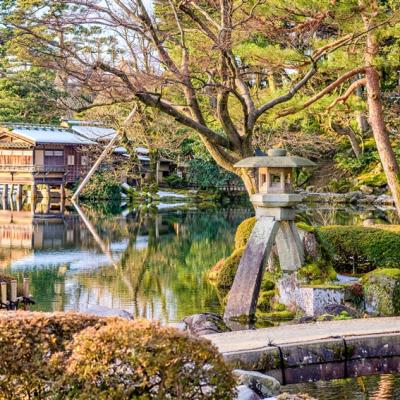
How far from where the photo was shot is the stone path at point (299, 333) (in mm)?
9828

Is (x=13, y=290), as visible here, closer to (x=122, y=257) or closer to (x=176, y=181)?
(x=122, y=257)

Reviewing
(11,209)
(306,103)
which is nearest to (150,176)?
(11,209)

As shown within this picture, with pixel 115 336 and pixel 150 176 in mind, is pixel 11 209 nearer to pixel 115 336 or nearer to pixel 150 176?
pixel 150 176

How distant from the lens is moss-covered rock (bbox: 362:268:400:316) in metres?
13.2

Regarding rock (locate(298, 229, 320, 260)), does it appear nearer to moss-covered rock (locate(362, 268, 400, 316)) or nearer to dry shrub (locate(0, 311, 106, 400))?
moss-covered rock (locate(362, 268, 400, 316))

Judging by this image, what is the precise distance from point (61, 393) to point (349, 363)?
5333mm

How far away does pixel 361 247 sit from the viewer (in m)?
17.0

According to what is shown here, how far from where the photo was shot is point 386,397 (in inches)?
348

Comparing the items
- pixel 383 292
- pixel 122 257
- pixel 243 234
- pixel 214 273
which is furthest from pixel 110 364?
pixel 122 257

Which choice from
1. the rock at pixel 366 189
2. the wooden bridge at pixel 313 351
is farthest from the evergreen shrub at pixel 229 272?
the rock at pixel 366 189

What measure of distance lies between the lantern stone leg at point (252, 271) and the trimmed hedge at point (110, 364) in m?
7.68

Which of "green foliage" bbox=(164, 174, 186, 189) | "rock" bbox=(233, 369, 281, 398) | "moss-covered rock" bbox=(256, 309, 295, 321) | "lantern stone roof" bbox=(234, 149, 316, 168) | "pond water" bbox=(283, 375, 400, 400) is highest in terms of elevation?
"lantern stone roof" bbox=(234, 149, 316, 168)

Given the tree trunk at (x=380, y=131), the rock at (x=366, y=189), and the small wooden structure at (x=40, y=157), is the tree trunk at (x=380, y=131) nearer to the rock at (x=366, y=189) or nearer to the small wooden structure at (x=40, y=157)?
the rock at (x=366, y=189)

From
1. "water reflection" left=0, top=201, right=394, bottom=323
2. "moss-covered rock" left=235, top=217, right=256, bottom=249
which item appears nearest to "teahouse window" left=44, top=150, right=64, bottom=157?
"water reflection" left=0, top=201, right=394, bottom=323
